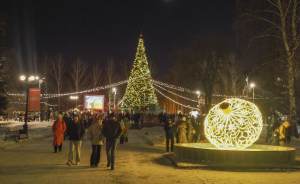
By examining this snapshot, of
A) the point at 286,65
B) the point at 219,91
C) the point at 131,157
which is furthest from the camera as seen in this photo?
the point at 219,91

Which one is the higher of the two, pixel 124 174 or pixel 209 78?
pixel 209 78

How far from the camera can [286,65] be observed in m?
35.8

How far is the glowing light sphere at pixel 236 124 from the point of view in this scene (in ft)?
63.5

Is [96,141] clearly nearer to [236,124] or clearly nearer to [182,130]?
[236,124]

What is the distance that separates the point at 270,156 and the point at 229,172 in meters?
2.29

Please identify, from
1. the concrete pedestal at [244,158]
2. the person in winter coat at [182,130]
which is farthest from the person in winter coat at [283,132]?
the concrete pedestal at [244,158]

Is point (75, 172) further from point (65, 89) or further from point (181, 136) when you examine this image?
point (65, 89)

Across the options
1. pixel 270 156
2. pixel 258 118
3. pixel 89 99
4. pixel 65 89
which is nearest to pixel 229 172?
pixel 270 156

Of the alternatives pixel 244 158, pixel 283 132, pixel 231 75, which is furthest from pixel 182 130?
pixel 231 75

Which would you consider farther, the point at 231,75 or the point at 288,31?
the point at 231,75

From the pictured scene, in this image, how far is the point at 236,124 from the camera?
19.3 m

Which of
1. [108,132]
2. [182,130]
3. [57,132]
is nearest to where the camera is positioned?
[108,132]

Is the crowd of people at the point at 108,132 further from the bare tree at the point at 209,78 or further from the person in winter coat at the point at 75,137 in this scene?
the bare tree at the point at 209,78

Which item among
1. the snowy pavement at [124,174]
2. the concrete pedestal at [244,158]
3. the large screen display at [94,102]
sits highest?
the large screen display at [94,102]
